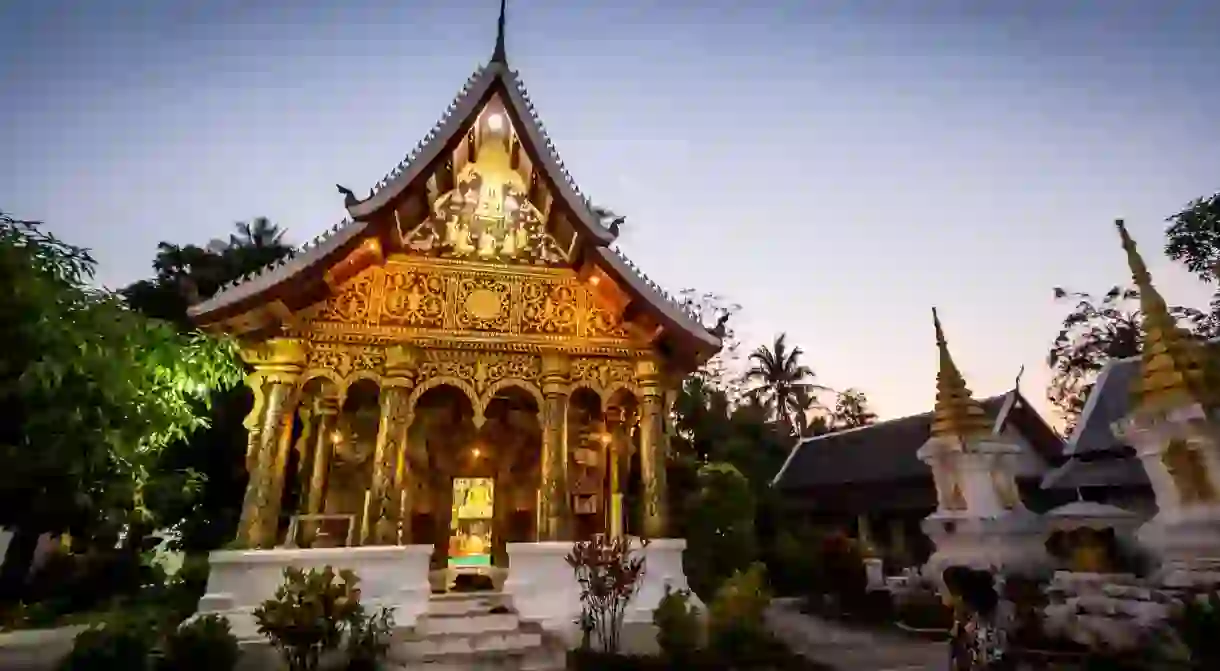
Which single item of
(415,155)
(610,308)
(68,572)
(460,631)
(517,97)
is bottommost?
(460,631)

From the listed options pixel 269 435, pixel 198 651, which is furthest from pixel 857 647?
pixel 269 435

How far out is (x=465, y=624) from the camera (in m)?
7.12

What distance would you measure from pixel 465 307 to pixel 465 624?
435cm

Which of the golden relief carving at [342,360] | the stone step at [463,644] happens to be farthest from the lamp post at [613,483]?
the golden relief carving at [342,360]

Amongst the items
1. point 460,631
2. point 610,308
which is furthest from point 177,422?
point 610,308

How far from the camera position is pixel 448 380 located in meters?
9.09

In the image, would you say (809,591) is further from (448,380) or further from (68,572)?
(68,572)

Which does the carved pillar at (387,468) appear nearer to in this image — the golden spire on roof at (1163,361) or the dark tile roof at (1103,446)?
the golden spire on roof at (1163,361)

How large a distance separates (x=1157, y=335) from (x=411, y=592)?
10.2 metres

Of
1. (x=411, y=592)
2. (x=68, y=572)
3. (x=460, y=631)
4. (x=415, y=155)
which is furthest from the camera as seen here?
(x=68, y=572)

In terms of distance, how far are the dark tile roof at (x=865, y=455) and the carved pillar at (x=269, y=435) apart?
16711 mm

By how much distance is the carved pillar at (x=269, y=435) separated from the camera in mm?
7688

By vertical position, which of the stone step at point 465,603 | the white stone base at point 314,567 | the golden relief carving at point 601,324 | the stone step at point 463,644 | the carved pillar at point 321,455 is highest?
the golden relief carving at point 601,324

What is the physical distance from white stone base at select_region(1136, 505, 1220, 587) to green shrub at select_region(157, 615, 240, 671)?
9177 millimetres
